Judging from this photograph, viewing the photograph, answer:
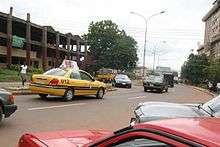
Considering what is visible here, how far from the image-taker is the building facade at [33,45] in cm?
5438

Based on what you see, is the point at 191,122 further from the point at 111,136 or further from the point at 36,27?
the point at 36,27

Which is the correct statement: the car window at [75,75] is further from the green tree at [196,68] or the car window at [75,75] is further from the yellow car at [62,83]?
the green tree at [196,68]

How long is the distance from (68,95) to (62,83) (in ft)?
2.35

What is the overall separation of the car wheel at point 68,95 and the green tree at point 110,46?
66724 millimetres

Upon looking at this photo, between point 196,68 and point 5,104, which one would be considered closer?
point 5,104

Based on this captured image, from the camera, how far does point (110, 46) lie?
92312 millimetres

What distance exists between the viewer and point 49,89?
19734mm

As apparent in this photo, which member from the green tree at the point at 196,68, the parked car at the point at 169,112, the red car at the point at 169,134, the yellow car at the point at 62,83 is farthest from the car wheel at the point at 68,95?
the green tree at the point at 196,68

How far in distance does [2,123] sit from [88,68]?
7179 centimetres

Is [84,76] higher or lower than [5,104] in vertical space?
higher

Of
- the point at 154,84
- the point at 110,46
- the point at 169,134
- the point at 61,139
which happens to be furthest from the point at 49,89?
the point at 110,46

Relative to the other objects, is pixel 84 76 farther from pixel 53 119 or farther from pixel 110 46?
pixel 110 46

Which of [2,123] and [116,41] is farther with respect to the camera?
[116,41]

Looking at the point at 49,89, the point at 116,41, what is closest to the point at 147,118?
the point at 49,89
